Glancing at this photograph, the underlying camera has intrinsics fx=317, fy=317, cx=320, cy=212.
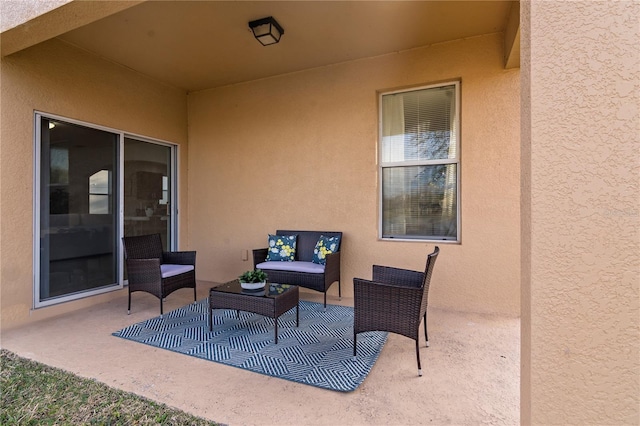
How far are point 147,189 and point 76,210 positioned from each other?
1.04 metres

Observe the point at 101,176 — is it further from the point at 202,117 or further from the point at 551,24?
the point at 551,24

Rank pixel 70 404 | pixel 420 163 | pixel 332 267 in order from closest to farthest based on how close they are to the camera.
→ pixel 70 404 < pixel 332 267 < pixel 420 163

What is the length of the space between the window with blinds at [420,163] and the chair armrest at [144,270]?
8.93 ft

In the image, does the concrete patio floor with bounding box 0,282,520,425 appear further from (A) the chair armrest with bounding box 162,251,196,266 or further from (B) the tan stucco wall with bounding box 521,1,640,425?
(A) the chair armrest with bounding box 162,251,196,266

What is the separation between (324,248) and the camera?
4039 millimetres

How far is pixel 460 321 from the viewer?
3357mm

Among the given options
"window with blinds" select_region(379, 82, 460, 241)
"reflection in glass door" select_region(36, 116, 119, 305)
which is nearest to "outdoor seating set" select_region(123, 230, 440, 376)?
"reflection in glass door" select_region(36, 116, 119, 305)

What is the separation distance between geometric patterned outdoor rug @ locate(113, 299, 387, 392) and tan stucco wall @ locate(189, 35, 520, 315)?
1.26m

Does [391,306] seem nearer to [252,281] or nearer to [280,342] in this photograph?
[280,342]

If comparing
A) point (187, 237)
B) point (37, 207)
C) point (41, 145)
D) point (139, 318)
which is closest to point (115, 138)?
point (41, 145)

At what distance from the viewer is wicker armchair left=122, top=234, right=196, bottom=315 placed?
A: 3465 mm

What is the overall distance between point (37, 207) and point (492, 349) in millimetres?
4741

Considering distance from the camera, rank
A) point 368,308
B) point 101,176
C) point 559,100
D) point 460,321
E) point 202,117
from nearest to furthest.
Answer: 1. point 559,100
2. point 368,308
3. point 460,321
4. point 101,176
5. point 202,117

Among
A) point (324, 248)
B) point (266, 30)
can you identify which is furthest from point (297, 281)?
point (266, 30)
